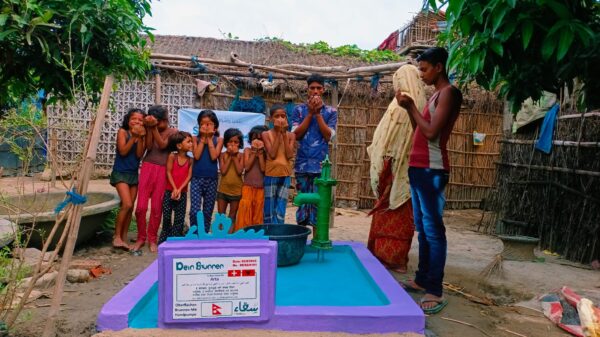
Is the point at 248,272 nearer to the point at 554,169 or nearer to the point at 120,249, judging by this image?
the point at 120,249

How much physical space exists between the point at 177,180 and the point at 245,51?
7861mm

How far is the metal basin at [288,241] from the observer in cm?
297

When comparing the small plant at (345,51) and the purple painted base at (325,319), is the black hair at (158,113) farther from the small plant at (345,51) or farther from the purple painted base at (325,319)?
the small plant at (345,51)

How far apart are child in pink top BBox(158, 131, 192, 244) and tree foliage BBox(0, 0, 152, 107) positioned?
112 cm

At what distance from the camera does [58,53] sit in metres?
2.86

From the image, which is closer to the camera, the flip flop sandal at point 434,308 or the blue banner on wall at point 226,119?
the flip flop sandal at point 434,308

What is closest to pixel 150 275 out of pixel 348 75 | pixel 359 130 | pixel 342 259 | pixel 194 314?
pixel 194 314

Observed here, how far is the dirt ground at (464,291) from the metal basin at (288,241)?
87cm

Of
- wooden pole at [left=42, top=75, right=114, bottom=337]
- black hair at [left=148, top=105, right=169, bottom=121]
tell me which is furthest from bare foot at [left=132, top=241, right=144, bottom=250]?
wooden pole at [left=42, top=75, right=114, bottom=337]

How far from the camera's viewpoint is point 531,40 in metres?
2.08

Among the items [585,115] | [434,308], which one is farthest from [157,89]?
[434,308]

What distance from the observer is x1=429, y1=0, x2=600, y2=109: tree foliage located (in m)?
1.82

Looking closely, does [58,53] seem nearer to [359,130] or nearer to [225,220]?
[225,220]

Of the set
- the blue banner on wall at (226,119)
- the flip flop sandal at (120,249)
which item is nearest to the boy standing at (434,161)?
the flip flop sandal at (120,249)
